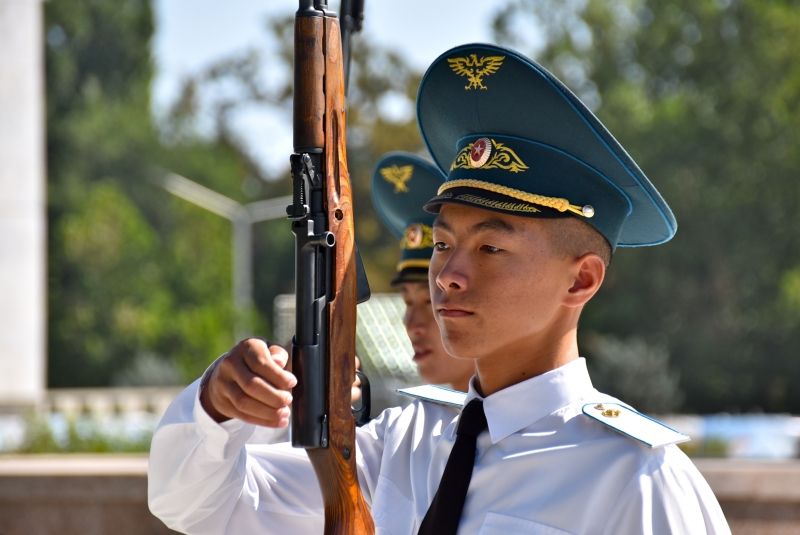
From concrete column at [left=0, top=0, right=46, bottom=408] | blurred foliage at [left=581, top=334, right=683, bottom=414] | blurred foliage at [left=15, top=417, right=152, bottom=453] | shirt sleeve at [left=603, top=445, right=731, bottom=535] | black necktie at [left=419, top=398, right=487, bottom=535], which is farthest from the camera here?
blurred foliage at [left=581, top=334, right=683, bottom=414]

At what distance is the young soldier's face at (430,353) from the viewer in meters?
4.07

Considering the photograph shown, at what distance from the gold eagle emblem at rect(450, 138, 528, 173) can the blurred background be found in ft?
13.0

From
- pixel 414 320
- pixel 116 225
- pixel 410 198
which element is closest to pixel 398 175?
pixel 410 198

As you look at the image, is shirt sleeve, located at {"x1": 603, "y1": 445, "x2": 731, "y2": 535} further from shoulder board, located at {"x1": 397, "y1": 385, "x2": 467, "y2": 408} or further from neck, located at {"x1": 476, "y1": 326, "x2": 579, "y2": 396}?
shoulder board, located at {"x1": 397, "y1": 385, "x2": 467, "y2": 408}

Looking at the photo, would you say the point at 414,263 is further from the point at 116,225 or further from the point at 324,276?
the point at 116,225

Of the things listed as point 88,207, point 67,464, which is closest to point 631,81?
point 88,207

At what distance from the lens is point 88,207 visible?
144 feet

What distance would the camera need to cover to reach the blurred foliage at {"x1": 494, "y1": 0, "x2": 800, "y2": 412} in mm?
34719

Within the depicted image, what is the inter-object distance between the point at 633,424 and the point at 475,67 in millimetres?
759

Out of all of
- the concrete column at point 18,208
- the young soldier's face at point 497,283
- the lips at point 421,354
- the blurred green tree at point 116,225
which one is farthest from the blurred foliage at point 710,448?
the blurred green tree at point 116,225


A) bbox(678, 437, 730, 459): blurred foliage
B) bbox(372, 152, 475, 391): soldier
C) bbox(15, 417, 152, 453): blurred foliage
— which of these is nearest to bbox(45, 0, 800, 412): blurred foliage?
bbox(678, 437, 730, 459): blurred foliage

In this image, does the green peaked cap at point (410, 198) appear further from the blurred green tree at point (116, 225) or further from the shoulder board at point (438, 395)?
the blurred green tree at point (116, 225)

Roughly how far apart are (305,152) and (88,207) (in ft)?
140

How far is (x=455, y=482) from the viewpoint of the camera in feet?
7.91
